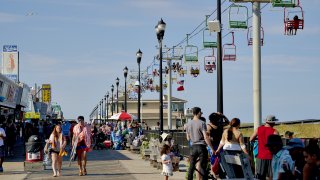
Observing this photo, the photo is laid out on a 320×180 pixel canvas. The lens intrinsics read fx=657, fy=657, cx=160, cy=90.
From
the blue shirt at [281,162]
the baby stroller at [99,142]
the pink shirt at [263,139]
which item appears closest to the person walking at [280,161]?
the blue shirt at [281,162]

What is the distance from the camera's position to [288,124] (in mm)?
41344

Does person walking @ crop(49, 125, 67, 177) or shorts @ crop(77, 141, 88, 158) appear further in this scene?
shorts @ crop(77, 141, 88, 158)

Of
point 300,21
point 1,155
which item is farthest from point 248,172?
point 1,155

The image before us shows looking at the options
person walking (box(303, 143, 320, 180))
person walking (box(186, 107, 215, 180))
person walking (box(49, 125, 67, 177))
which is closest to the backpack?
person walking (box(186, 107, 215, 180))

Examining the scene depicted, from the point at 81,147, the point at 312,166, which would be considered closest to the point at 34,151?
the point at 81,147

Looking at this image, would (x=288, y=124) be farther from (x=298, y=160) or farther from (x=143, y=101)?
(x=143, y=101)

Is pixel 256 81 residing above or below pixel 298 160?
above

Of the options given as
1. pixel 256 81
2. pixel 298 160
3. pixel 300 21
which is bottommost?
pixel 298 160

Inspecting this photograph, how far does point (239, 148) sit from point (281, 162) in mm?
5172

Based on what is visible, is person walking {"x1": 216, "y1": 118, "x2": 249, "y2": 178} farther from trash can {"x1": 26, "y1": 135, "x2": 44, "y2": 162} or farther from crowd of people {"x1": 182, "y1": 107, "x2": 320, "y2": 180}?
trash can {"x1": 26, "y1": 135, "x2": 44, "y2": 162}

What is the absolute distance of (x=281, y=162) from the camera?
8664mm

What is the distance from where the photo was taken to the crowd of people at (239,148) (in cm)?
881

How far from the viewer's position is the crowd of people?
8.81m

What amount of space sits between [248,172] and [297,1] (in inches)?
326
